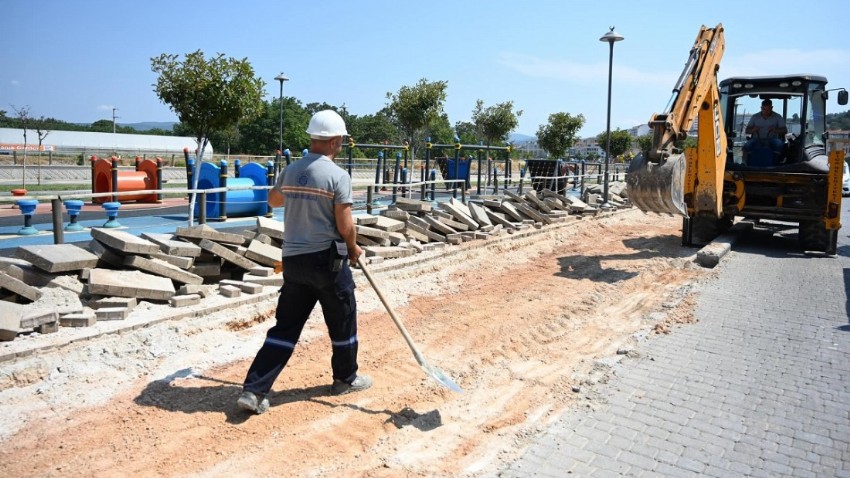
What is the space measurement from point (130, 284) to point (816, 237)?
1147 centimetres

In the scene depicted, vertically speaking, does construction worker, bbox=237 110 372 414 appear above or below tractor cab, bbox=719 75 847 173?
below

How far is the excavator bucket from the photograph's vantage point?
9094 mm

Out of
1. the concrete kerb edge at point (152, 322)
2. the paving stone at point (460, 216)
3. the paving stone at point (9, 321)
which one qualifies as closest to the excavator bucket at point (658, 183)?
the paving stone at point (460, 216)

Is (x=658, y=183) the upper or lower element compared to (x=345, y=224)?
upper

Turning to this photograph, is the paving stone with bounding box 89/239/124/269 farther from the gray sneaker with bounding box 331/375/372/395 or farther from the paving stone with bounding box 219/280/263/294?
the gray sneaker with bounding box 331/375/372/395

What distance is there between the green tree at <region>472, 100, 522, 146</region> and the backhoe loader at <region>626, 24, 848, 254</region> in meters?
15.4

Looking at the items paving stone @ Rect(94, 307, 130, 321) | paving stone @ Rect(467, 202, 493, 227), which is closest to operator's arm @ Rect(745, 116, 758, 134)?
paving stone @ Rect(467, 202, 493, 227)

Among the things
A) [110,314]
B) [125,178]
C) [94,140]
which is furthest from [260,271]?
[94,140]

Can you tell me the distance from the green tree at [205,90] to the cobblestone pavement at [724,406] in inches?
360

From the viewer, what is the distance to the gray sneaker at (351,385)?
14.6 feet

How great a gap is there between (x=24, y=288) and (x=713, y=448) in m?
5.49

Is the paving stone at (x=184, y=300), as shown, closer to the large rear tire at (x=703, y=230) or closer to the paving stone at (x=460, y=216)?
the paving stone at (x=460, y=216)

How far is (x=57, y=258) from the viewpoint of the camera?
568cm

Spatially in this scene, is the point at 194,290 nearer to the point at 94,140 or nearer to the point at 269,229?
the point at 269,229
